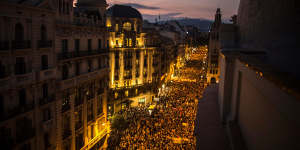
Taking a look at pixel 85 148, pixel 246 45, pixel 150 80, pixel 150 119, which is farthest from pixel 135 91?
pixel 246 45

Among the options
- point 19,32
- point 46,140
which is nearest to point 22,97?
point 19,32

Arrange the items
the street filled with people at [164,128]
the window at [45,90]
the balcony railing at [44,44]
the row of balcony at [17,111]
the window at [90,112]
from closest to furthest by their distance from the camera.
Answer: the row of balcony at [17,111]
the balcony railing at [44,44]
the window at [45,90]
the street filled with people at [164,128]
the window at [90,112]

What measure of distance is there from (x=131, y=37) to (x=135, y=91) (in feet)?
39.0

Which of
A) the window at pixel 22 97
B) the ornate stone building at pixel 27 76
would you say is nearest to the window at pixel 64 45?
the ornate stone building at pixel 27 76

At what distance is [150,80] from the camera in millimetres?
56812

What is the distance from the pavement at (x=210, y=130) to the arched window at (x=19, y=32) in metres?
14.0

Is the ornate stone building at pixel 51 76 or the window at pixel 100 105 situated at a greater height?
the ornate stone building at pixel 51 76

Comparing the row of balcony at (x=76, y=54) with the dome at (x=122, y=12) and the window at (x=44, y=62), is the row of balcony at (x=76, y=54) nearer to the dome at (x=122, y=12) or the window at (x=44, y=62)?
the window at (x=44, y=62)

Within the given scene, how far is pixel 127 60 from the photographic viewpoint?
50.4 m

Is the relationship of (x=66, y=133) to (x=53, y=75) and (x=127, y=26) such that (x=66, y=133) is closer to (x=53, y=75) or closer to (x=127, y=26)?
(x=53, y=75)

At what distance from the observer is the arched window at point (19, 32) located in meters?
17.4

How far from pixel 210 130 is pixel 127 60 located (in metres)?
40.8

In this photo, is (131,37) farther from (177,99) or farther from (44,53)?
(44,53)

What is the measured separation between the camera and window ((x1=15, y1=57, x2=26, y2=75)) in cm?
1750
